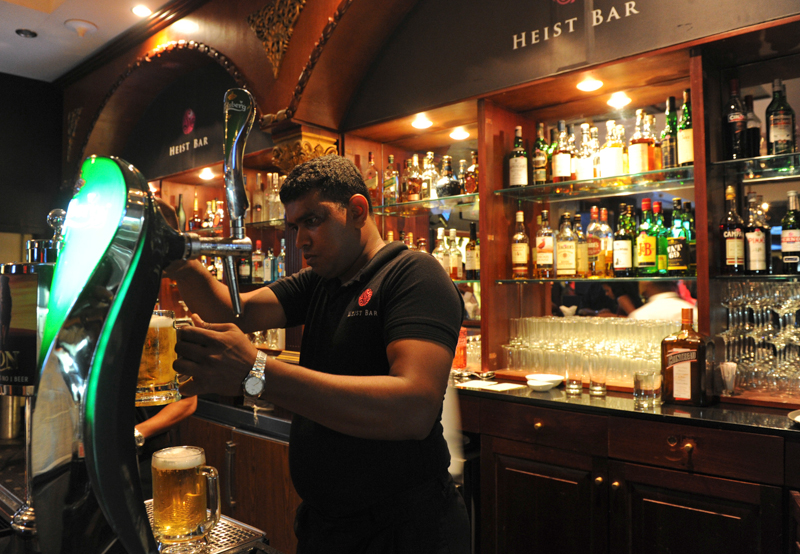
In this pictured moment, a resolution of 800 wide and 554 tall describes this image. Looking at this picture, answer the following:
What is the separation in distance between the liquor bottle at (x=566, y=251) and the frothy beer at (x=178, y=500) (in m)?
2.22

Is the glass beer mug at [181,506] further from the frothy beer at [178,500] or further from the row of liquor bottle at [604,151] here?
the row of liquor bottle at [604,151]

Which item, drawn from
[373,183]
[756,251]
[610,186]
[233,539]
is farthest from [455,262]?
[233,539]

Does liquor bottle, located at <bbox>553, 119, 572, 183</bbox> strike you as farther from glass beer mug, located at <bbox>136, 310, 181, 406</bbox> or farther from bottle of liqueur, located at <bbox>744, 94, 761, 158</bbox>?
glass beer mug, located at <bbox>136, 310, 181, 406</bbox>

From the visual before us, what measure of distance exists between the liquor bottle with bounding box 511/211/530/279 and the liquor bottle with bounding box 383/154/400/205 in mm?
822

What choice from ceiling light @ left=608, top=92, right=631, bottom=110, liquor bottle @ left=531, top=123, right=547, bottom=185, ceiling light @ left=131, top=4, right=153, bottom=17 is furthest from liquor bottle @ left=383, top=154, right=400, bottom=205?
ceiling light @ left=131, top=4, right=153, bottom=17

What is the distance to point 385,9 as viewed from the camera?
309 centimetres

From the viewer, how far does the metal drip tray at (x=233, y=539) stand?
0.93 meters

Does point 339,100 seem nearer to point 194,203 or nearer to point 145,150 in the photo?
point 194,203

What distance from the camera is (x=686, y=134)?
2.41 metres

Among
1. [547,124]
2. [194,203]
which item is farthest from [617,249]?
[194,203]

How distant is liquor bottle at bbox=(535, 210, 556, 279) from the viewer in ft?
9.46

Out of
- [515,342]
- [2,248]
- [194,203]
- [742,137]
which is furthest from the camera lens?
[2,248]

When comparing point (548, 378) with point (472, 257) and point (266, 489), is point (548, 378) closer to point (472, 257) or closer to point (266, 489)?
point (472, 257)

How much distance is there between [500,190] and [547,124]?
497mm
